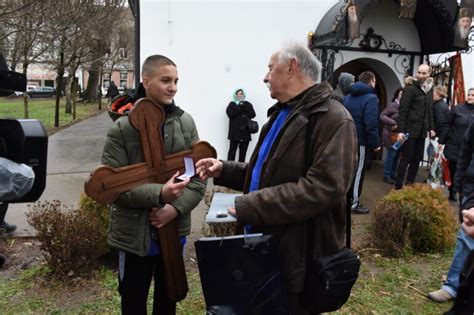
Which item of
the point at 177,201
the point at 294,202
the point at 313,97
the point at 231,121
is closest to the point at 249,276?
the point at 294,202

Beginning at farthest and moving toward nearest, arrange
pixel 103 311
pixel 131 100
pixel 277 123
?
pixel 103 311 < pixel 131 100 < pixel 277 123

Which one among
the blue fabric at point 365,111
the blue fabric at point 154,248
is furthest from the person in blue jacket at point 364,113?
the blue fabric at point 154,248

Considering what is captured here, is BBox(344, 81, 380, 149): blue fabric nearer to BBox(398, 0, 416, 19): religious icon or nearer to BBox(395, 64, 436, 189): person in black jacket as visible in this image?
BBox(395, 64, 436, 189): person in black jacket

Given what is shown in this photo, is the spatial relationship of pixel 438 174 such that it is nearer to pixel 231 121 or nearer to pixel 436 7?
pixel 436 7

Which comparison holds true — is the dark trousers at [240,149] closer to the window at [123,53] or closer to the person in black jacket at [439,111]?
the person in black jacket at [439,111]

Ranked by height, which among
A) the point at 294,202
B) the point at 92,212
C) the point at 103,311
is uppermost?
the point at 294,202

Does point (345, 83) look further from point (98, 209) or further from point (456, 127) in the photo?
point (98, 209)

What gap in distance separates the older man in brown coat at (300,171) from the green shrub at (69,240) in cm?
216

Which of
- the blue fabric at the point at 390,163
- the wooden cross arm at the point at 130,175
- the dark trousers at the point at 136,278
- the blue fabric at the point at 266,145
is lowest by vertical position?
the blue fabric at the point at 390,163

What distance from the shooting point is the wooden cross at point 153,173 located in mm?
2039

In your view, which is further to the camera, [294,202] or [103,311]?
[103,311]

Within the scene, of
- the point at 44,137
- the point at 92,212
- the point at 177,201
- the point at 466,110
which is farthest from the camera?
the point at 466,110

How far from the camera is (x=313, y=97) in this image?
193cm

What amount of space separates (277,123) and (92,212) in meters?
2.48
